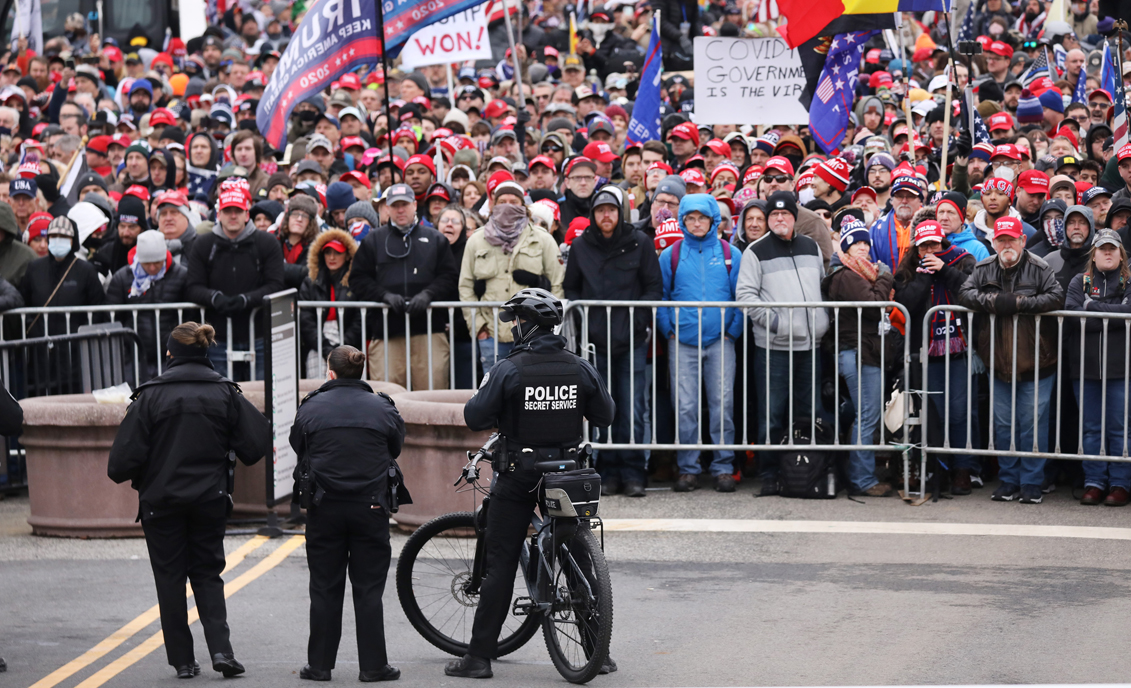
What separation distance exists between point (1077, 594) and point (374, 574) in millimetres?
3990

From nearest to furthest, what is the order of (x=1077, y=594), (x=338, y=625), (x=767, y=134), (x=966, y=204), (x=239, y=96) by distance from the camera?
(x=338, y=625), (x=1077, y=594), (x=966, y=204), (x=767, y=134), (x=239, y=96)

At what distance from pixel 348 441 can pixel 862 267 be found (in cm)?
526

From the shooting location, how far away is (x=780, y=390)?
11.5m

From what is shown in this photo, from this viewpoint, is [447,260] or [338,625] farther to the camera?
[447,260]

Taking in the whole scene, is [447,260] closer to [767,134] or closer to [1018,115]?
[767,134]

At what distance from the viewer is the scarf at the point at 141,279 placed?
12.2 m

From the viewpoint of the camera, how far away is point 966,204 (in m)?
13.2

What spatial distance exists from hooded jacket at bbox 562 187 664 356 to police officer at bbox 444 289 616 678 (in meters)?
4.12

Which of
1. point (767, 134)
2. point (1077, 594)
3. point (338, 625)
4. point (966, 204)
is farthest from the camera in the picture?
point (767, 134)

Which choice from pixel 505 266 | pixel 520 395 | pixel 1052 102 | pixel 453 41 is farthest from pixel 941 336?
pixel 453 41

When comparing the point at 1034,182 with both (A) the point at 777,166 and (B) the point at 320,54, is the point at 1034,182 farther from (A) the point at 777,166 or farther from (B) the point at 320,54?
(B) the point at 320,54

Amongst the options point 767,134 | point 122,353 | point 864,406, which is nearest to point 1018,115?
point 767,134

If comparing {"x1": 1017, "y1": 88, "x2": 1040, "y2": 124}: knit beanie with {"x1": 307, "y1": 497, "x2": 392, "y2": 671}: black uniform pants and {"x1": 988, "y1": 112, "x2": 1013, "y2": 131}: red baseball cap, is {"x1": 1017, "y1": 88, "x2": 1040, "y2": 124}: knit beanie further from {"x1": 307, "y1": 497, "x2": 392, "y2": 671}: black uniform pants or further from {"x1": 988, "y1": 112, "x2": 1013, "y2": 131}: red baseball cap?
{"x1": 307, "y1": 497, "x2": 392, "y2": 671}: black uniform pants

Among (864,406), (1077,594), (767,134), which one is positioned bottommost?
(1077,594)
